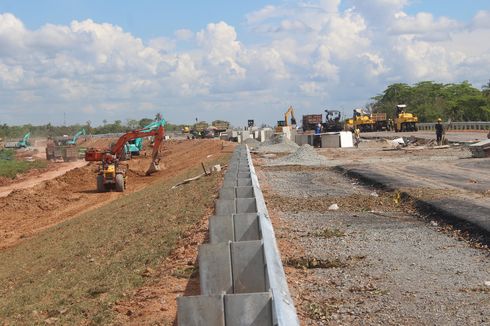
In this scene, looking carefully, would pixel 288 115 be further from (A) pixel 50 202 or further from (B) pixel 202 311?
(B) pixel 202 311

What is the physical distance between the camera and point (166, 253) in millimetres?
11922

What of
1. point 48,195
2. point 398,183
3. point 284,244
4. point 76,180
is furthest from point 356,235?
point 76,180

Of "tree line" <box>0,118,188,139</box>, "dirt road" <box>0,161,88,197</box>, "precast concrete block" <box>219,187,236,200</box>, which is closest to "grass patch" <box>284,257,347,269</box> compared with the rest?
"precast concrete block" <box>219,187,236,200</box>

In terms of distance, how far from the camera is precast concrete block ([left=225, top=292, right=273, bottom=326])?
15.0 ft

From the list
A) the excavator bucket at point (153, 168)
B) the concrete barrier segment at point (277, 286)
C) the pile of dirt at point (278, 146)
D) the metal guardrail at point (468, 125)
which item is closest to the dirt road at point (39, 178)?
the excavator bucket at point (153, 168)

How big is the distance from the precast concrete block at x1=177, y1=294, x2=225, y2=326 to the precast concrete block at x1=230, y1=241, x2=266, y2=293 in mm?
1496

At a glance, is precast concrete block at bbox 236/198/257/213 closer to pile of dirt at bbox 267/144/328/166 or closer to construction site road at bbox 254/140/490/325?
construction site road at bbox 254/140/490/325

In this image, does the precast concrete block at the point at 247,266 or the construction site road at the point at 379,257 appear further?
the construction site road at the point at 379,257

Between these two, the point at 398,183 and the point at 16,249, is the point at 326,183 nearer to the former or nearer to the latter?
the point at 398,183

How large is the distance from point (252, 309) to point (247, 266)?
1.58 m

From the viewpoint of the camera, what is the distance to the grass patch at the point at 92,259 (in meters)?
9.62

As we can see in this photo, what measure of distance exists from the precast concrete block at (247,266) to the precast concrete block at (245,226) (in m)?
1.55

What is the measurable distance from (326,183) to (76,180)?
90.9 feet

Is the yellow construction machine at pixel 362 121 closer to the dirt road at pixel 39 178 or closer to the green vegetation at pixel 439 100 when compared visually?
the green vegetation at pixel 439 100
